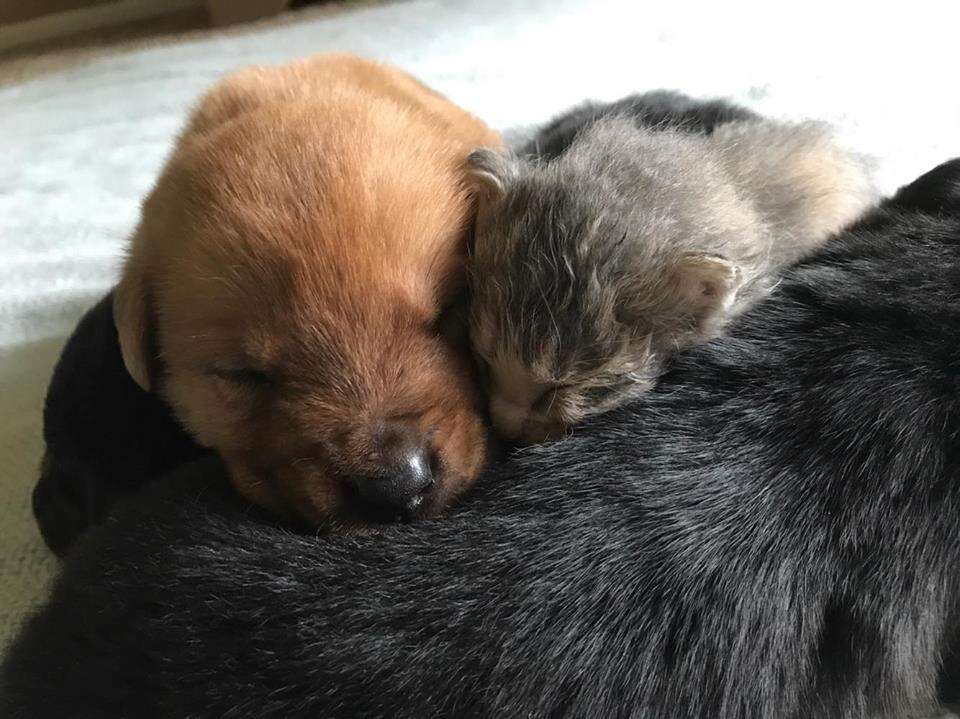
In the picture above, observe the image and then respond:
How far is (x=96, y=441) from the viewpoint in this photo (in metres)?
1.73

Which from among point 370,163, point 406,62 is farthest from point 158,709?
point 406,62

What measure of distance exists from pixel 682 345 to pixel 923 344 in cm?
37

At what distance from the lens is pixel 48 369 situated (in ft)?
7.87

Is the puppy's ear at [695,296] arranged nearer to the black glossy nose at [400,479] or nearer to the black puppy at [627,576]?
the black puppy at [627,576]

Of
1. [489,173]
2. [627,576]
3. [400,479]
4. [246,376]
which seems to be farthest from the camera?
[489,173]

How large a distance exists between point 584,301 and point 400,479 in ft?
1.60

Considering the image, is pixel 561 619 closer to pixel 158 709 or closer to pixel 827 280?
pixel 158 709

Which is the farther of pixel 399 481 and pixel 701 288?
pixel 701 288

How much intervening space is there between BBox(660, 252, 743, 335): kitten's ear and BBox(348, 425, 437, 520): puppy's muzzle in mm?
535

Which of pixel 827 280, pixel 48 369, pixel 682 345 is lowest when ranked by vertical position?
pixel 48 369

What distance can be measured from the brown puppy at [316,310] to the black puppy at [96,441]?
0.38 ft

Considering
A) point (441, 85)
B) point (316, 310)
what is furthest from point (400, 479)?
point (441, 85)

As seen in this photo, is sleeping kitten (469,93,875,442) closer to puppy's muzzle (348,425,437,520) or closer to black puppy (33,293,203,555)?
puppy's muzzle (348,425,437,520)

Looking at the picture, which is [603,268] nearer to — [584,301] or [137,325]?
[584,301]
